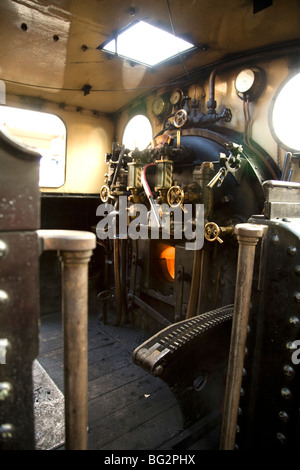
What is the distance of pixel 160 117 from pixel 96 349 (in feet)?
11.1

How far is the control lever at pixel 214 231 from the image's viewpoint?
2535 mm

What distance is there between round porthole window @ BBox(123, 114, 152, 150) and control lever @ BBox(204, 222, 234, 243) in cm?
257

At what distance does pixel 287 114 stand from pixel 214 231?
1487mm

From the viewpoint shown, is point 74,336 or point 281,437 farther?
point 281,437

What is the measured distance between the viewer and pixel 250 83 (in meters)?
3.07

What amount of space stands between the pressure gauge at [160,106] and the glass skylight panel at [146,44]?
2.33 ft

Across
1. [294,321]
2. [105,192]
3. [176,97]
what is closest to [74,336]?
[294,321]

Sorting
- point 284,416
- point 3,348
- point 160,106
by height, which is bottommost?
point 284,416

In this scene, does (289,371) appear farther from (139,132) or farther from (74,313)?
(139,132)

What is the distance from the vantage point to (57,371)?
10.3 feet

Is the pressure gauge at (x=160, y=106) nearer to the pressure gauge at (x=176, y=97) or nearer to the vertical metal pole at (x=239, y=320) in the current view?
the pressure gauge at (x=176, y=97)

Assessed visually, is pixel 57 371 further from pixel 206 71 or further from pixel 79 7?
pixel 206 71
